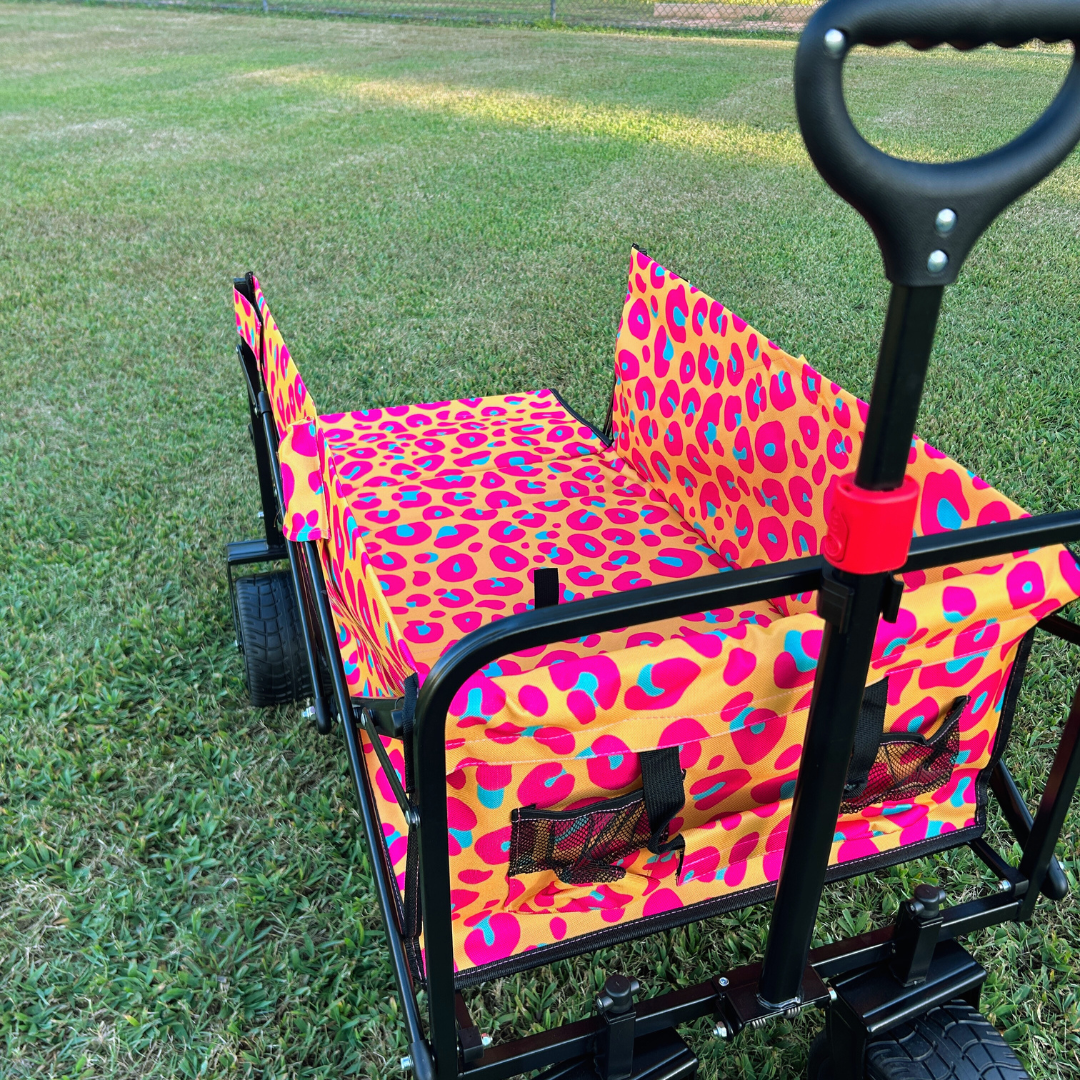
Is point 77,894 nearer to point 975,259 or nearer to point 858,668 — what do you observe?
point 858,668

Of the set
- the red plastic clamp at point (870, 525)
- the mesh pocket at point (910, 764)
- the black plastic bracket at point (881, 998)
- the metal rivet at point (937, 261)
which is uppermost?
the metal rivet at point (937, 261)

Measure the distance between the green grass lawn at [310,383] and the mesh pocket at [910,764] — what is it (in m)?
0.56

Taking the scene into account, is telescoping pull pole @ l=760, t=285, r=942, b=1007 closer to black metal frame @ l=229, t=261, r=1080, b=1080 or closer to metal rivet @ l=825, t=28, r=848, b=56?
black metal frame @ l=229, t=261, r=1080, b=1080

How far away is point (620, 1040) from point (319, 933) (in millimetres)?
870

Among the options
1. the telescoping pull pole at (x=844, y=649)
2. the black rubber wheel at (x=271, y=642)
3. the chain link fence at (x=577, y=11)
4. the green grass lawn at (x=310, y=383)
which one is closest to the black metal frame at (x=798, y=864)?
the telescoping pull pole at (x=844, y=649)

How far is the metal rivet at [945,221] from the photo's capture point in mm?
789

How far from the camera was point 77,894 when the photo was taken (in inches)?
78.5

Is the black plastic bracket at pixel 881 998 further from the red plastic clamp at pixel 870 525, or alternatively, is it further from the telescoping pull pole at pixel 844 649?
the red plastic clamp at pixel 870 525

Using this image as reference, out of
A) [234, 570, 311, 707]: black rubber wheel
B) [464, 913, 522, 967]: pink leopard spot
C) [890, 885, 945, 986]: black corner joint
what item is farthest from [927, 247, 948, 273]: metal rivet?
[234, 570, 311, 707]: black rubber wheel

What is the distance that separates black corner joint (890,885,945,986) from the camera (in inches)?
52.3

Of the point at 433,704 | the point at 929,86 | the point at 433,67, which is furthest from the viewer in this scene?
the point at 433,67

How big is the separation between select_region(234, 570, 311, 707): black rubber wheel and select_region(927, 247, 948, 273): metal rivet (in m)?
1.86

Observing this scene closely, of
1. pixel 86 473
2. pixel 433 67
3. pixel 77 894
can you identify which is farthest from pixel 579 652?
pixel 433 67

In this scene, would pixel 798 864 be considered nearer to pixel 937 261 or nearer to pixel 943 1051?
pixel 943 1051
